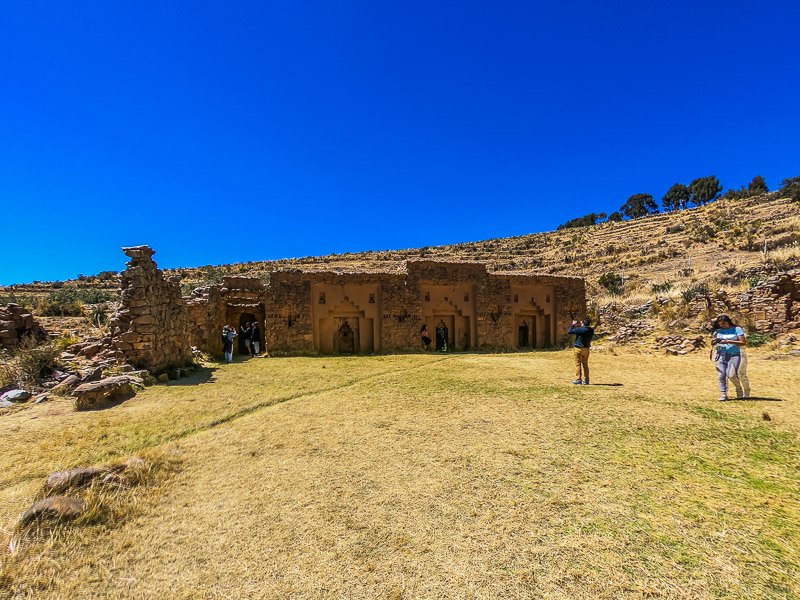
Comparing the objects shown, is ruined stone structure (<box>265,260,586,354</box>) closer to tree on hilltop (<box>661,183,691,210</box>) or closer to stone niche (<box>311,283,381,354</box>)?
stone niche (<box>311,283,381,354</box>)

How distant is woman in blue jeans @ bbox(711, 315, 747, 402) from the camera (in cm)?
693

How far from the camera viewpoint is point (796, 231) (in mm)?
26641

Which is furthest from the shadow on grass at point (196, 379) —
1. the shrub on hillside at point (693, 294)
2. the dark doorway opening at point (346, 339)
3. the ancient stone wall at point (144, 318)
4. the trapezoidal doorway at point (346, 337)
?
the shrub on hillside at point (693, 294)

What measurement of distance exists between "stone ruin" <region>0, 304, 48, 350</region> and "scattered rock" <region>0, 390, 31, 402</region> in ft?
14.2

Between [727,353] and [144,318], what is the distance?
45.5ft

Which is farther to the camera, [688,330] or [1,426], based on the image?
[688,330]

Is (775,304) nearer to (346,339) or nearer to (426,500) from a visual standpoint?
(346,339)

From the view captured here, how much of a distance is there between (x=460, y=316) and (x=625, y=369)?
876 centimetres

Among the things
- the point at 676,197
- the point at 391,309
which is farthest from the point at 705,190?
the point at 391,309

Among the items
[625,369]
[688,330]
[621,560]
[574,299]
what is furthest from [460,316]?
[621,560]

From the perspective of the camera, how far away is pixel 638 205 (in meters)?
73.2

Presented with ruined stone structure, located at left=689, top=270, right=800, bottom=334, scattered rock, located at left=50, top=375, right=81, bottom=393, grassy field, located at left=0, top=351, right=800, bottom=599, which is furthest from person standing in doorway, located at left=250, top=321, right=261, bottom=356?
ruined stone structure, located at left=689, top=270, right=800, bottom=334

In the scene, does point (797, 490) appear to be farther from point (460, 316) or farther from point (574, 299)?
point (574, 299)

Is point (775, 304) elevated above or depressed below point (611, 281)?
below
